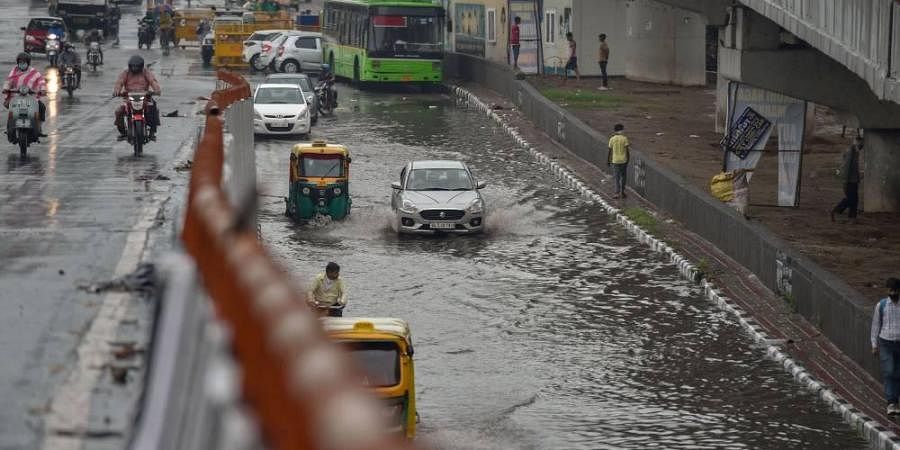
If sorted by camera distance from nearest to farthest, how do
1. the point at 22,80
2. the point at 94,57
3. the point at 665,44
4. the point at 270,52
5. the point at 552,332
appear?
the point at 552,332, the point at 22,80, the point at 665,44, the point at 94,57, the point at 270,52

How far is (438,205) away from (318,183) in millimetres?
2455

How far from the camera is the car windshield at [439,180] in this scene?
100 ft

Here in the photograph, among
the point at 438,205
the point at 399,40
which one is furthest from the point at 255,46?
the point at 438,205

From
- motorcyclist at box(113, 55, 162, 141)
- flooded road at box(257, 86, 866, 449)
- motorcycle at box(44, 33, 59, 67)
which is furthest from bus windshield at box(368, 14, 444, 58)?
motorcyclist at box(113, 55, 162, 141)

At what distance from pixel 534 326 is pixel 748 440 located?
5.82 m

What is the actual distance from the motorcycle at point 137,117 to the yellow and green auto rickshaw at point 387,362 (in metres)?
16.4

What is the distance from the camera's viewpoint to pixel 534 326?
860 inches

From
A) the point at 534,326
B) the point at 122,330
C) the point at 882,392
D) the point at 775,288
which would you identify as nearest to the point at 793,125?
the point at 775,288

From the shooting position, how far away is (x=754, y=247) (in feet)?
78.1

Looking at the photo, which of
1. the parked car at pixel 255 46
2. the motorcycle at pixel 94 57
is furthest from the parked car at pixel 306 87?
the parked car at pixel 255 46

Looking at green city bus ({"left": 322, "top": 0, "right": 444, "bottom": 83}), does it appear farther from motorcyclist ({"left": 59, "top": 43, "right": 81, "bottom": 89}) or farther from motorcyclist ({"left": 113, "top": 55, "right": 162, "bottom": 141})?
motorcyclist ({"left": 113, "top": 55, "right": 162, "bottom": 141})

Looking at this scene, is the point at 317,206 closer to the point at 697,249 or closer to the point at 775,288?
the point at 697,249

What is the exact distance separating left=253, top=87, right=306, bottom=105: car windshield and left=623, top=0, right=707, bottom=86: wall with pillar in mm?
16107

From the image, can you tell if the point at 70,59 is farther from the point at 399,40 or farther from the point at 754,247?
the point at 754,247
